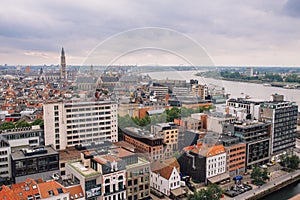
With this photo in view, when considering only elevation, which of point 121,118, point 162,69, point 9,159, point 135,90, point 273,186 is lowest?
point 273,186

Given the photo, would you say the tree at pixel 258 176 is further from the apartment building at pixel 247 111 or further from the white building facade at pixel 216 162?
the apartment building at pixel 247 111

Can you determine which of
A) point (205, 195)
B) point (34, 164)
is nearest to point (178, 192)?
point (205, 195)

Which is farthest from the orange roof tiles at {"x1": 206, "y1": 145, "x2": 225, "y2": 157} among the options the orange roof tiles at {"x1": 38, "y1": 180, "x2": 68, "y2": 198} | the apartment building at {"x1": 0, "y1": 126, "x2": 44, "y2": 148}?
the apartment building at {"x1": 0, "y1": 126, "x2": 44, "y2": 148}

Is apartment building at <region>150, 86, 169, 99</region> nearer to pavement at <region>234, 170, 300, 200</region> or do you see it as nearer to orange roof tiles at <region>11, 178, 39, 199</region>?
orange roof tiles at <region>11, 178, 39, 199</region>

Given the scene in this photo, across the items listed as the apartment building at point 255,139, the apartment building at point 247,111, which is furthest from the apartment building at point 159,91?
the apartment building at point 247,111

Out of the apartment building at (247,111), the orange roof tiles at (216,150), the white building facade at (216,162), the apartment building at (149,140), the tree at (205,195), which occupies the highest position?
the apartment building at (149,140)

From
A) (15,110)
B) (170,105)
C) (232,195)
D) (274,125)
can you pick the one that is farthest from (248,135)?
(15,110)

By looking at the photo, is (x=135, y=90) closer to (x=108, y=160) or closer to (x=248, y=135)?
(x=108, y=160)
